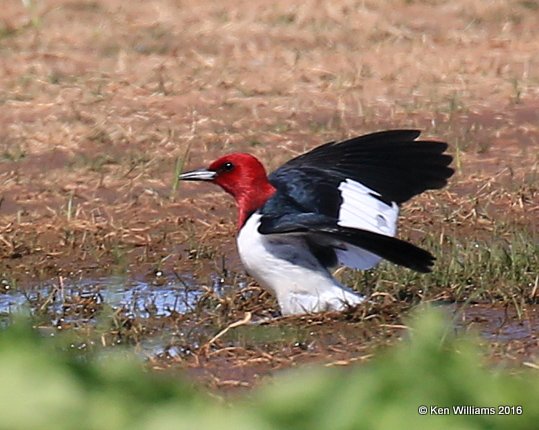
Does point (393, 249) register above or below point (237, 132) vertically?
above

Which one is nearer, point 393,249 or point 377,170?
point 393,249

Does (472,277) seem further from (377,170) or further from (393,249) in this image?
(393,249)

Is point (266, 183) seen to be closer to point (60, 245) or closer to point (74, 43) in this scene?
point (60, 245)

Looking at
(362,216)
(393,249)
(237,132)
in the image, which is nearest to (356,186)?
(362,216)

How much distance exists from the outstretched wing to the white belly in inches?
2.7

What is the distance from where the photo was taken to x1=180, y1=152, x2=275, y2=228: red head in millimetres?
5836

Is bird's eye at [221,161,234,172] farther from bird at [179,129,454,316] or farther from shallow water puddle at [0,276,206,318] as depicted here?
shallow water puddle at [0,276,206,318]

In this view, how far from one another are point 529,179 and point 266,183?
2.35 meters

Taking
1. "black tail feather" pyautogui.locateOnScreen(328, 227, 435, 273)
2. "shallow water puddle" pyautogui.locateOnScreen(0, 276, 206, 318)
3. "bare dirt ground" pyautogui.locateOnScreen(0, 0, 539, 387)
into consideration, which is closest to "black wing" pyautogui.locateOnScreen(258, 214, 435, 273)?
"black tail feather" pyautogui.locateOnScreen(328, 227, 435, 273)

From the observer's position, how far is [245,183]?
5867mm

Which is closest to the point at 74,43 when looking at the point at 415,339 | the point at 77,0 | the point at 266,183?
the point at 77,0

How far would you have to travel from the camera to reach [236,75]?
32.7 ft

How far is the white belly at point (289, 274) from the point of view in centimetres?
561

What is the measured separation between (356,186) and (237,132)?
2.83 m
